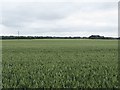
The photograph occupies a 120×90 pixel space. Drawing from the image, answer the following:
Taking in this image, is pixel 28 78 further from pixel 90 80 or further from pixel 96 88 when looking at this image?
pixel 96 88

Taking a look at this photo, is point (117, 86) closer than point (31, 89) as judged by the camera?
No

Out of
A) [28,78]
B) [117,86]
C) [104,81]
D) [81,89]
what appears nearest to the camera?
[81,89]

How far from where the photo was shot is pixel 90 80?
13.1 metres

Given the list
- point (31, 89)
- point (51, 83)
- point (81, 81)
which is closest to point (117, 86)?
point (81, 81)

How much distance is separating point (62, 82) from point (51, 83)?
22.1 inches

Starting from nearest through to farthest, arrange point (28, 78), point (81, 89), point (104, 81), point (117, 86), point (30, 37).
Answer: point (81, 89)
point (117, 86)
point (104, 81)
point (28, 78)
point (30, 37)

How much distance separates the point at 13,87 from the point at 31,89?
0.79 m

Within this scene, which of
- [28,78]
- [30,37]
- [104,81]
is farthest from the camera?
[30,37]

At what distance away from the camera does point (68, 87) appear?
36.9 ft

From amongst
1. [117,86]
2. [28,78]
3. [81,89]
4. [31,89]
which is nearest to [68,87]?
[81,89]

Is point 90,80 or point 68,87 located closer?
point 68,87

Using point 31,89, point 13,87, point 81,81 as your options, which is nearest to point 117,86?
point 81,81

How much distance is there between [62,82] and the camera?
1232cm

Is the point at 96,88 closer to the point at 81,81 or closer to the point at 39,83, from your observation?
the point at 81,81
